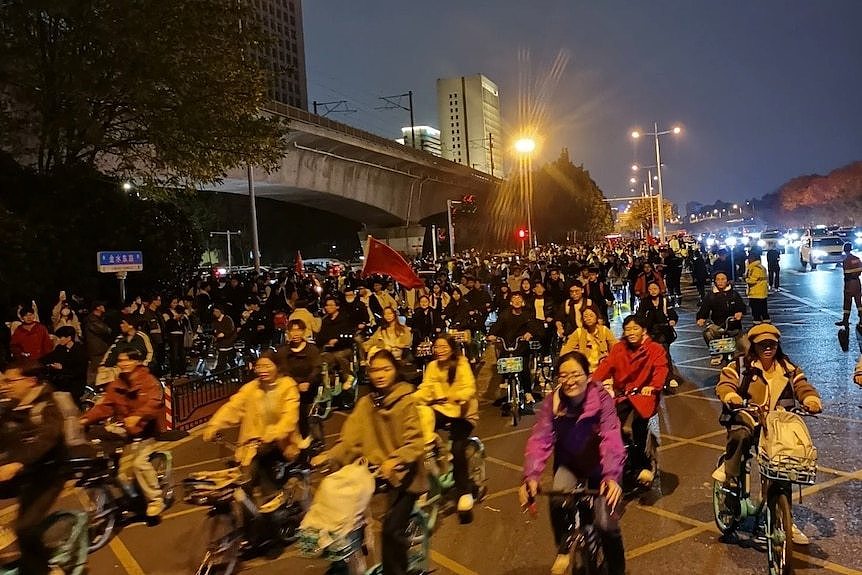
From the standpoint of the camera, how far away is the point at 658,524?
20.6ft

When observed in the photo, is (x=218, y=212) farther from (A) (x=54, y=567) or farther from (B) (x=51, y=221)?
(A) (x=54, y=567)

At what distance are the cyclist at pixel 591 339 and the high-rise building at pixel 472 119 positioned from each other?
93515 millimetres

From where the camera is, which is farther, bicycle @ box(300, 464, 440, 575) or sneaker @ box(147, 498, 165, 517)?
sneaker @ box(147, 498, 165, 517)

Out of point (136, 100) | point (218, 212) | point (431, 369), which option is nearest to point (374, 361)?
point (431, 369)

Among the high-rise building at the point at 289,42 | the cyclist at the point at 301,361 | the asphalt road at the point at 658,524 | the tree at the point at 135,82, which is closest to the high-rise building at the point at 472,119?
the high-rise building at the point at 289,42

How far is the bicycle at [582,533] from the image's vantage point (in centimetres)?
453

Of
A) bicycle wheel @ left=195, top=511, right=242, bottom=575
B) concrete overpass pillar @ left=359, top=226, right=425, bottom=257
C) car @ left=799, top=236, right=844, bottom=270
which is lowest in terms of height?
bicycle wheel @ left=195, top=511, right=242, bottom=575

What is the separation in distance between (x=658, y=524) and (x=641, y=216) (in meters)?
93.6

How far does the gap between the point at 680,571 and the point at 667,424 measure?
442cm

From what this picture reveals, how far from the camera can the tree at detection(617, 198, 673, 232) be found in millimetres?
87938

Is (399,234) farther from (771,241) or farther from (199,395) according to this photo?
(199,395)

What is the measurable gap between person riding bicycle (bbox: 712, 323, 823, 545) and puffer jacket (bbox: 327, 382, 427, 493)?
217cm

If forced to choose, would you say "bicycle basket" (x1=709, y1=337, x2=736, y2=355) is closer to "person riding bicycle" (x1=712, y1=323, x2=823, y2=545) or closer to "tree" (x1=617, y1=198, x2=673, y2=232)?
"person riding bicycle" (x1=712, y1=323, x2=823, y2=545)

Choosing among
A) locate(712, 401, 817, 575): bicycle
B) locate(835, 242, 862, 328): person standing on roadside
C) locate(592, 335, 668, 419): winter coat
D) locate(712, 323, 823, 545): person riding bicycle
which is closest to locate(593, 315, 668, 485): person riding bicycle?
locate(592, 335, 668, 419): winter coat
